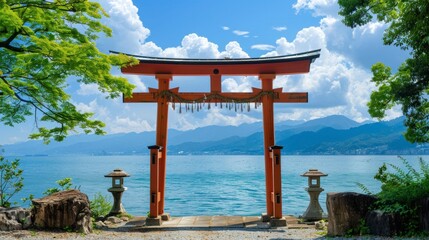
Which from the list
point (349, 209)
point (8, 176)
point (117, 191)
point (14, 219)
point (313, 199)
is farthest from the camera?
point (117, 191)

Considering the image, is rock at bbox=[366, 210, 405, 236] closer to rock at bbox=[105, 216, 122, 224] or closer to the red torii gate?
the red torii gate

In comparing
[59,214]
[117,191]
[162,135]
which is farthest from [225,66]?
[59,214]

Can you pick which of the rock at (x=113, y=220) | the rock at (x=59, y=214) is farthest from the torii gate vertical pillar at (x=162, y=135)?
the rock at (x=59, y=214)

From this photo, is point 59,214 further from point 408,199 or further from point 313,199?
point 408,199

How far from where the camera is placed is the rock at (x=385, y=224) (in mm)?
7082

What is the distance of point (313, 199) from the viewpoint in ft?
35.9

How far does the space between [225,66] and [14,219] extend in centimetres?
620

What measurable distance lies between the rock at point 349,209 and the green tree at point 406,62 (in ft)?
9.83

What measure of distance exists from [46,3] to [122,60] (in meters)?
1.93

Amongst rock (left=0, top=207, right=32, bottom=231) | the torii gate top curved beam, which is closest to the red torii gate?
the torii gate top curved beam

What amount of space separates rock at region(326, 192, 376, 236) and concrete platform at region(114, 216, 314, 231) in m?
2.21

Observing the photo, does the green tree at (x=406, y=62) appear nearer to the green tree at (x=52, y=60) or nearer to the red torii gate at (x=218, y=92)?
the red torii gate at (x=218, y=92)

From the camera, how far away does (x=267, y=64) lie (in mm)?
10562

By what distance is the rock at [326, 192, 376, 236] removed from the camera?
24.5 feet
